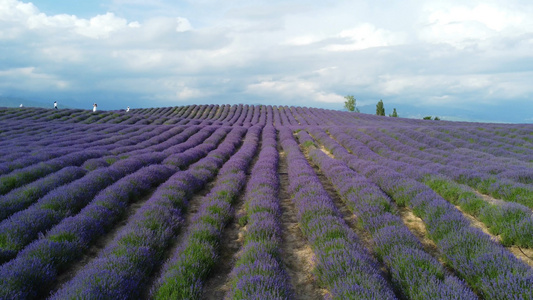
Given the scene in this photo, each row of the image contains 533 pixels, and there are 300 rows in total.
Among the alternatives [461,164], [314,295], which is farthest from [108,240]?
[461,164]

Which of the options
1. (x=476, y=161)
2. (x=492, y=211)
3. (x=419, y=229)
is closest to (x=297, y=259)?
(x=419, y=229)

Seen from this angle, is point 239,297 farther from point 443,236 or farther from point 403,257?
point 443,236

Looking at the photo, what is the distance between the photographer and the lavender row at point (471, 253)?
2.85 meters

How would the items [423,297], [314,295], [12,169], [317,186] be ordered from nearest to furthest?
[423,297]
[314,295]
[317,186]
[12,169]

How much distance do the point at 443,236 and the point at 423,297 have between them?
179 centimetres

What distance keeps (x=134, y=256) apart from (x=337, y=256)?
8.42ft

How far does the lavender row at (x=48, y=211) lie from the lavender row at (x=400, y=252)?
5.01 metres

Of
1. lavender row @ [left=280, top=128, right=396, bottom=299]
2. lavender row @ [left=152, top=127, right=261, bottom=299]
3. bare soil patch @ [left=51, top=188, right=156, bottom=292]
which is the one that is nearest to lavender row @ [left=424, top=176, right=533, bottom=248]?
lavender row @ [left=280, top=128, right=396, bottom=299]

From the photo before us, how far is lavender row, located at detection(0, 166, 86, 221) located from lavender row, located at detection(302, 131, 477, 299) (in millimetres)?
6356

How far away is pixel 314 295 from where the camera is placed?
3465mm

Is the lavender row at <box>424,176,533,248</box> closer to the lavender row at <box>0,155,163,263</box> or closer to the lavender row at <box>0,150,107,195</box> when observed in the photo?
the lavender row at <box>0,155,163,263</box>

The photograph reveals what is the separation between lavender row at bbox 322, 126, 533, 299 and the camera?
2.85m

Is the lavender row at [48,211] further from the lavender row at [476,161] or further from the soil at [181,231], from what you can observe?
the lavender row at [476,161]

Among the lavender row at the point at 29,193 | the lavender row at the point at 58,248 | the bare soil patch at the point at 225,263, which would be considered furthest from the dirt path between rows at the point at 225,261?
the lavender row at the point at 29,193
